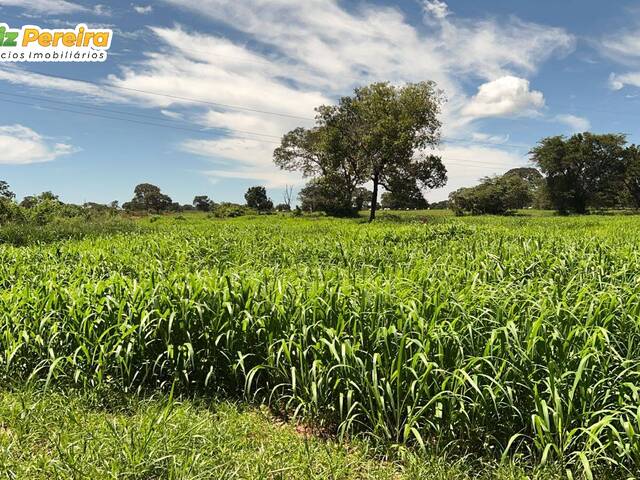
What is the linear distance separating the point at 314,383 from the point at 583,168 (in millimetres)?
60103

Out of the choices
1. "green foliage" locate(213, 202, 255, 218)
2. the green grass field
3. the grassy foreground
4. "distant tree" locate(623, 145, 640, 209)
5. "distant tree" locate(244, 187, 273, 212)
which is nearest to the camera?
the grassy foreground

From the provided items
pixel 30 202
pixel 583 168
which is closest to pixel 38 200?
pixel 30 202

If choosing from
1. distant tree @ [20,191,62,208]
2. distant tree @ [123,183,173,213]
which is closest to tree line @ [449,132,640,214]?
distant tree @ [20,191,62,208]

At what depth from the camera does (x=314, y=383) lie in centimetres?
298

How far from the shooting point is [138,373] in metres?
3.61

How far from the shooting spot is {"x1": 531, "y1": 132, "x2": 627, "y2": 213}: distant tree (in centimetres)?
5069

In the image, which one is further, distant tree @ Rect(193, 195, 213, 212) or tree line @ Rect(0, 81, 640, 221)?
distant tree @ Rect(193, 195, 213, 212)

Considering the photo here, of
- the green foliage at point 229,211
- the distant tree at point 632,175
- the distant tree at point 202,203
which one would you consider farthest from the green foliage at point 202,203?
the distant tree at point 632,175

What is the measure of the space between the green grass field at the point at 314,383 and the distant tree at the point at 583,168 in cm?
5575

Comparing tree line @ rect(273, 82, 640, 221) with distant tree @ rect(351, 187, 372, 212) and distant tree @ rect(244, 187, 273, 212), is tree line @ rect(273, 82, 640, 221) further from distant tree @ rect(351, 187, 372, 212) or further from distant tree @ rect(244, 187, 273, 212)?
distant tree @ rect(244, 187, 273, 212)

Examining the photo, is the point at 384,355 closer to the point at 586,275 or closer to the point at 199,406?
the point at 199,406

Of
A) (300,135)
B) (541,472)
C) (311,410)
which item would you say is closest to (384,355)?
(311,410)

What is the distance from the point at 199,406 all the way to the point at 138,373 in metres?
0.74

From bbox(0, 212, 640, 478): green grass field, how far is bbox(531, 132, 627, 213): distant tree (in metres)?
55.8
